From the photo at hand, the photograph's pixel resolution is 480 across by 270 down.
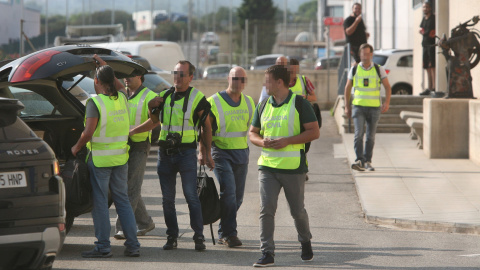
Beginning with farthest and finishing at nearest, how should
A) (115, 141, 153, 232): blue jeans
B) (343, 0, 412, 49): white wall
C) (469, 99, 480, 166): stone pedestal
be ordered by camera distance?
(343, 0, 412, 49): white wall < (469, 99, 480, 166): stone pedestal < (115, 141, 153, 232): blue jeans

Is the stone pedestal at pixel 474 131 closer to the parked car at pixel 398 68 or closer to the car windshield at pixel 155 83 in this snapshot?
the car windshield at pixel 155 83

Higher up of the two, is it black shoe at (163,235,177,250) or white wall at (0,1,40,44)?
white wall at (0,1,40,44)

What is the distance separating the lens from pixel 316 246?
28.4 feet

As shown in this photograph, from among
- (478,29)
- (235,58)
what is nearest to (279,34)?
(235,58)

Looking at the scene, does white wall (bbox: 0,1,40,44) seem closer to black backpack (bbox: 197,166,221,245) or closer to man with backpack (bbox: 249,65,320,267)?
black backpack (bbox: 197,166,221,245)

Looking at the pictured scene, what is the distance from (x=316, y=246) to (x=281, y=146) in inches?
61.7

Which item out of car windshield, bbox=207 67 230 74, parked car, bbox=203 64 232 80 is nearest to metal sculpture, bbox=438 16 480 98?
parked car, bbox=203 64 232 80

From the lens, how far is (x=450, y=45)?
14844 millimetres

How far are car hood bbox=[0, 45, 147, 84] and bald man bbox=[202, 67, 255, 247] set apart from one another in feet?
3.15

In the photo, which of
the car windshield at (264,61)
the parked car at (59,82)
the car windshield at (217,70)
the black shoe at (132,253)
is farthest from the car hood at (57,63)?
the car windshield at (217,70)

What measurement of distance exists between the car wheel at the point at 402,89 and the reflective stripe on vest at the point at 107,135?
19.5 metres

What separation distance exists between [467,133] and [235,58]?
32319mm

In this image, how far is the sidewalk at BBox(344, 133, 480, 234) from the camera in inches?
380

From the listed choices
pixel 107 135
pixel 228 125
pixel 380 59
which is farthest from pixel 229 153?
pixel 380 59
